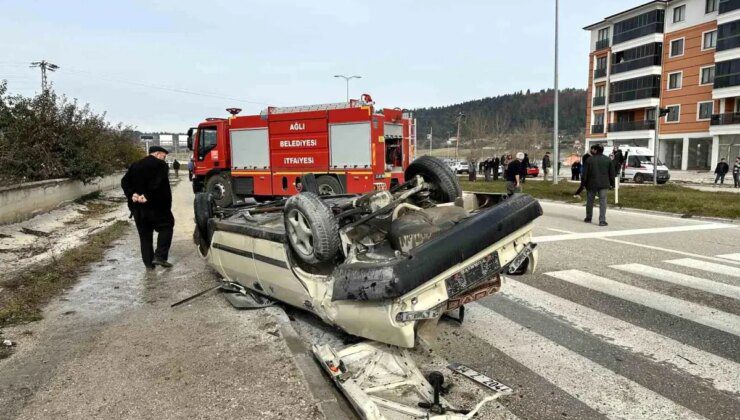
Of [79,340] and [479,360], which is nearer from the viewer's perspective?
[479,360]

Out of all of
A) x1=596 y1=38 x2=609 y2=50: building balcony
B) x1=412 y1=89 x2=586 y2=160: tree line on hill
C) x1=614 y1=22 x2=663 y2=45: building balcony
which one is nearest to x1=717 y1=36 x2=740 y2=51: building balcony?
x1=614 y1=22 x2=663 y2=45: building balcony

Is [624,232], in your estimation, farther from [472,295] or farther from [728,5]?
[728,5]

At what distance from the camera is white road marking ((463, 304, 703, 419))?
3266mm

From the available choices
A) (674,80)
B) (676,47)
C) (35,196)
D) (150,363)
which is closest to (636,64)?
(676,47)

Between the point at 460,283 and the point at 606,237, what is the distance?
7.25m

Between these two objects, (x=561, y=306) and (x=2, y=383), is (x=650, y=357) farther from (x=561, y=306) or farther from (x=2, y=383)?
(x=2, y=383)

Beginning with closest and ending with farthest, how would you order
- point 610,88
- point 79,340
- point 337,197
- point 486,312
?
point 79,340 < point 486,312 < point 337,197 < point 610,88

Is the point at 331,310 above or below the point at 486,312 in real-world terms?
above

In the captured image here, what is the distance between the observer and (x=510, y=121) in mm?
106125

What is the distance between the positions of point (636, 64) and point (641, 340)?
55182 mm

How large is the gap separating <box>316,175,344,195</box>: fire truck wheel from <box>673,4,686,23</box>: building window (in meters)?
46.5

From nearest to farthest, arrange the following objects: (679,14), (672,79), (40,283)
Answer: (40,283) < (679,14) < (672,79)

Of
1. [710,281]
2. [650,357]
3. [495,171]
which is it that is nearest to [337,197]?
[650,357]

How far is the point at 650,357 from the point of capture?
4.04m
